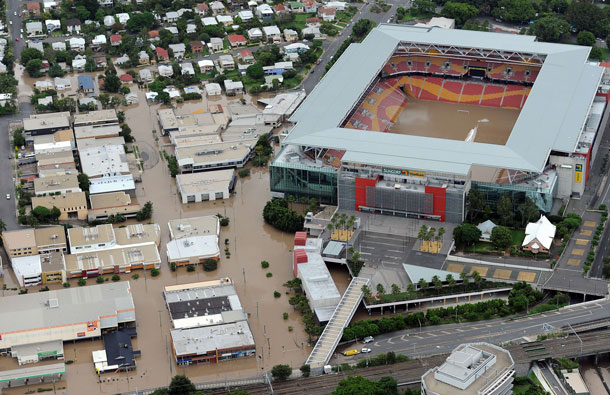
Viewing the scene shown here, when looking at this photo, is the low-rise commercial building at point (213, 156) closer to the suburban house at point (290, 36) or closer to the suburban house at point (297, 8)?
the suburban house at point (290, 36)

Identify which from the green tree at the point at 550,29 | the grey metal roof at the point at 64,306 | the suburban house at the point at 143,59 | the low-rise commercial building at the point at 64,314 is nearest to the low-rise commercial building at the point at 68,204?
the grey metal roof at the point at 64,306

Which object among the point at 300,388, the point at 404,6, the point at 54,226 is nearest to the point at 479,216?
the point at 300,388

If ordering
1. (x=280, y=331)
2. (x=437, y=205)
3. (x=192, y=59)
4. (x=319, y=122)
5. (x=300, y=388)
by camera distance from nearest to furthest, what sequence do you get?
(x=300, y=388) < (x=280, y=331) < (x=437, y=205) < (x=319, y=122) < (x=192, y=59)

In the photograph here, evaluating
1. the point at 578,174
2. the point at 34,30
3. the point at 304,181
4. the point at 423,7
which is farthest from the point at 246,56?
the point at 578,174

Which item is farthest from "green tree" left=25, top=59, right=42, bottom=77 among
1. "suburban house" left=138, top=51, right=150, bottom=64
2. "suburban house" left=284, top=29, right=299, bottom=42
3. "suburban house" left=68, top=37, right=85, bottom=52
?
"suburban house" left=284, top=29, right=299, bottom=42

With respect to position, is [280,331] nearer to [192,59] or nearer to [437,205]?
[437,205]
